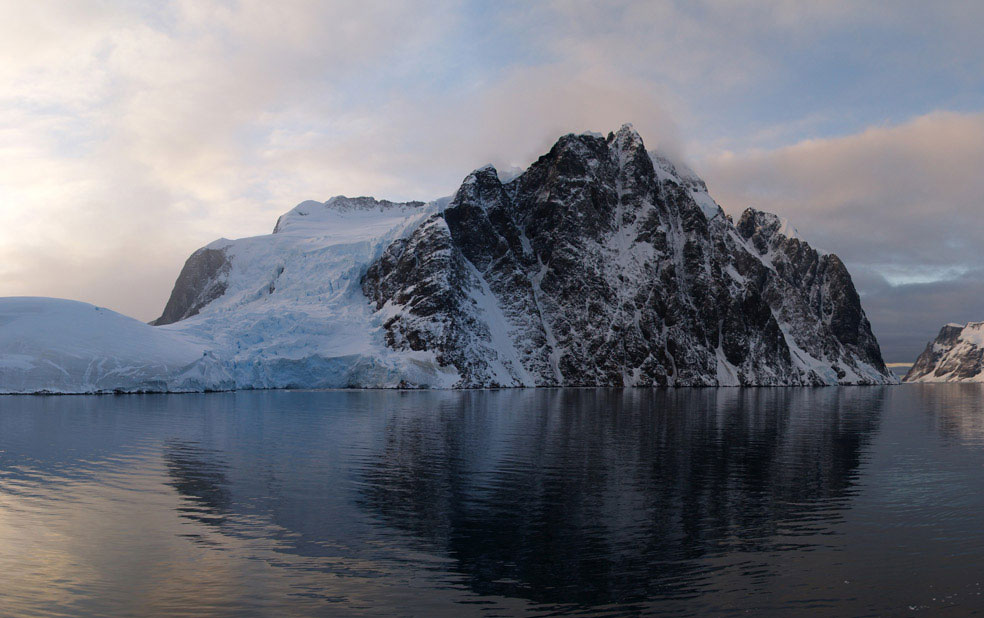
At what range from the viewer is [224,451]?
4350cm

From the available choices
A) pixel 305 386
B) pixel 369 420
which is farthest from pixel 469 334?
pixel 369 420

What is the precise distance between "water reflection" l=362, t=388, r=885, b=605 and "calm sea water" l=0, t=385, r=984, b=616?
6.0 inches

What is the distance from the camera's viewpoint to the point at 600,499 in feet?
97.6

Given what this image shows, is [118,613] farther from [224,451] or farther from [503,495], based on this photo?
[224,451]

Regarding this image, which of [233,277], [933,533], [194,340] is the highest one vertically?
[233,277]

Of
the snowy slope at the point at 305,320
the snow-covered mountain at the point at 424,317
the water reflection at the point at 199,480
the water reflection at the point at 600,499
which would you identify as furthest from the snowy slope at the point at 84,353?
the water reflection at the point at 199,480

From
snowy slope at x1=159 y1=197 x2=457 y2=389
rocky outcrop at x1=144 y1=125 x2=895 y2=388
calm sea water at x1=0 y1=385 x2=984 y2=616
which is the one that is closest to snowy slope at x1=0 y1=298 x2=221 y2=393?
rocky outcrop at x1=144 y1=125 x2=895 y2=388

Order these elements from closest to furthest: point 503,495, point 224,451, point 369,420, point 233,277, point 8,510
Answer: point 8,510 → point 503,495 → point 224,451 → point 369,420 → point 233,277

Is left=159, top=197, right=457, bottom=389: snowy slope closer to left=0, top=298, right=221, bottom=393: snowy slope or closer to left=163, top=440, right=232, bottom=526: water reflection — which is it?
left=0, top=298, right=221, bottom=393: snowy slope

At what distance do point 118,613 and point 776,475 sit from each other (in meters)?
31.8

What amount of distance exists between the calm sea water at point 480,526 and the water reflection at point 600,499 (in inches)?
6.0

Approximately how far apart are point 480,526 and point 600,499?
7.03 m

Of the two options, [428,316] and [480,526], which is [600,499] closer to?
[480,526]

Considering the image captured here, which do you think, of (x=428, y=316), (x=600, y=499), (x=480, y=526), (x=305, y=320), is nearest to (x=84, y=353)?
(x=305, y=320)
